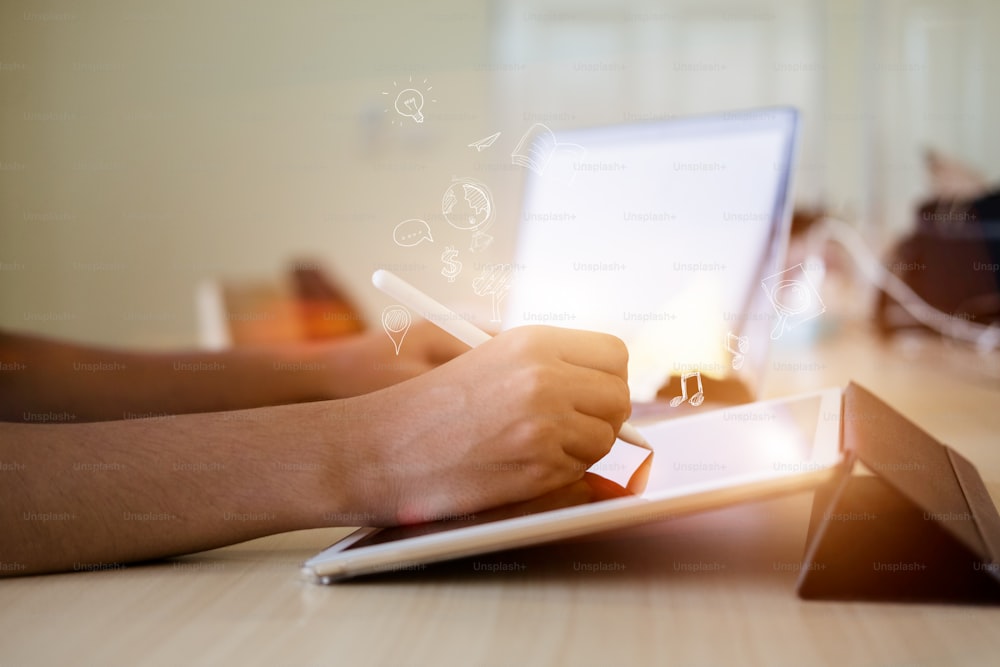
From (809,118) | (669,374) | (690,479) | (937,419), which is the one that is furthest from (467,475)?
(809,118)

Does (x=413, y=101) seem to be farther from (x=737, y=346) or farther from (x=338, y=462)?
(x=737, y=346)

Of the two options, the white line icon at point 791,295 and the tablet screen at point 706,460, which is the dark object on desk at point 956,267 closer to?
the white line icon at point 791,295

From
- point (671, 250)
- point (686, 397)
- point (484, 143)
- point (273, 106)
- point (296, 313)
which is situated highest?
point (273, 106)

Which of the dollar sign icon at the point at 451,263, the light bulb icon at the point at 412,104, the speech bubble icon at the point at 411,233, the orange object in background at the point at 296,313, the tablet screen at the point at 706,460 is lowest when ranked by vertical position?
the orange object in background at the point at 296,313

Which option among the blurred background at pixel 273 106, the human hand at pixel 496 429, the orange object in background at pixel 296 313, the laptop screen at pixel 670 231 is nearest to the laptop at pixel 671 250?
the laptop screen at pixel 670 231

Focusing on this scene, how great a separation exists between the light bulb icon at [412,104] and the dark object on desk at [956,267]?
158cm

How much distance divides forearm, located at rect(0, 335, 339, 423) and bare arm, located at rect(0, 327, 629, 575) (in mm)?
273

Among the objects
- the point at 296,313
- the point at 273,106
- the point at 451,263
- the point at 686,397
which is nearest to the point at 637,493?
the point at 451,263

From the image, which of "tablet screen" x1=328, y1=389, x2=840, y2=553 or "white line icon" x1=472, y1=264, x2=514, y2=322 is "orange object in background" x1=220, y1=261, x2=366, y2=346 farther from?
"tablet screen" x1=328, y1=389, x2=840, y2=553

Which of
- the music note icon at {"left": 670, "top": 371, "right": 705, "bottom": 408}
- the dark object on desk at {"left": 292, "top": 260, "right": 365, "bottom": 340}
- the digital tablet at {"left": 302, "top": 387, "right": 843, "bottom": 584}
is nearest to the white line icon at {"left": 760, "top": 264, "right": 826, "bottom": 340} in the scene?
the music note icon at {"left": 670, "top": 371, "right": 705, "bottom": 408}

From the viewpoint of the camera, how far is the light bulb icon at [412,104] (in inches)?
18.4

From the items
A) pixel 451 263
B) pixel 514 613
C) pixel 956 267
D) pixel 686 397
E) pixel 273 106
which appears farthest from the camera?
pixel 273 106

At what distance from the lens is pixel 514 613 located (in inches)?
12.1

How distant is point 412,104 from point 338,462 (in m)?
0.22
